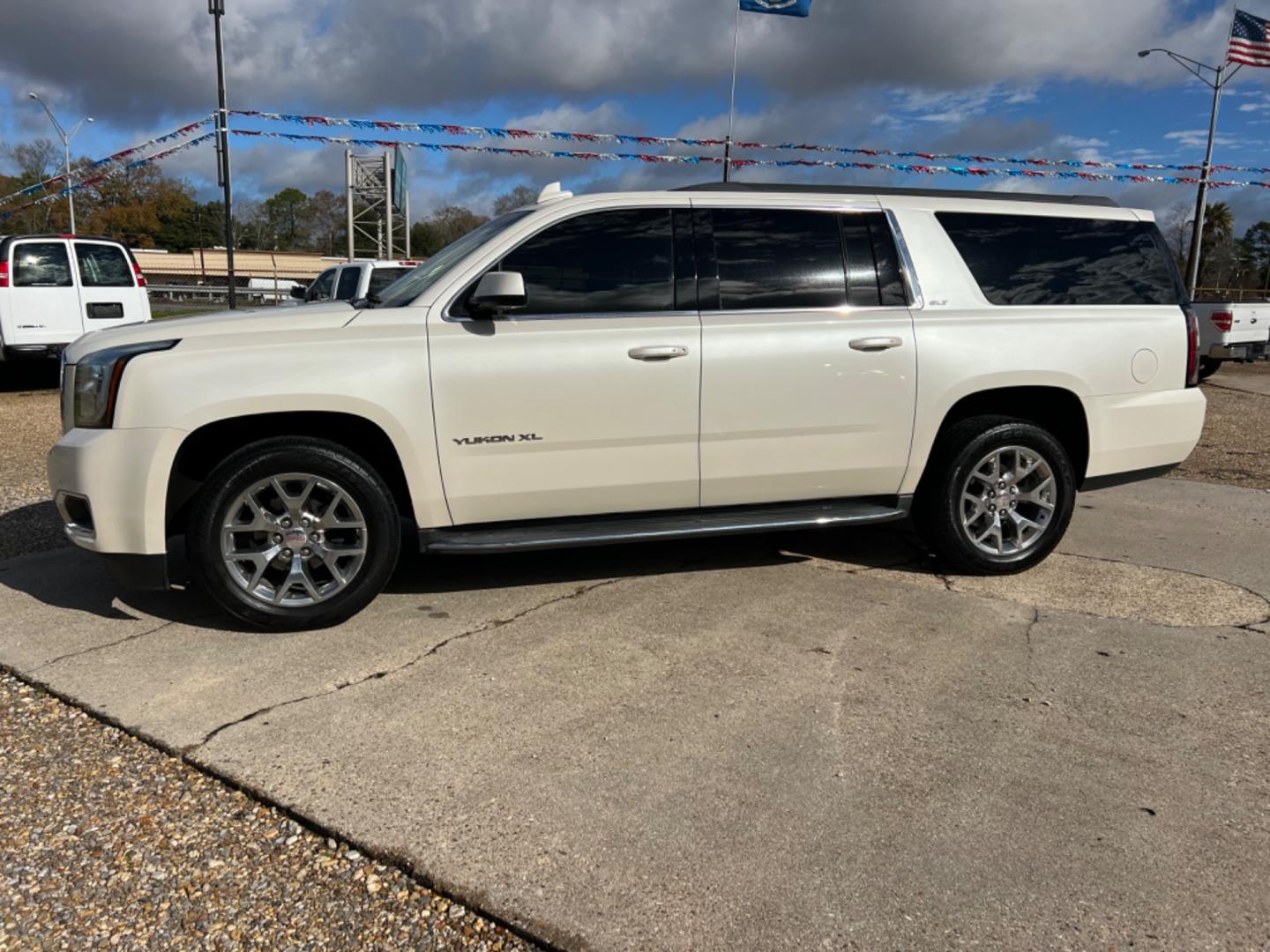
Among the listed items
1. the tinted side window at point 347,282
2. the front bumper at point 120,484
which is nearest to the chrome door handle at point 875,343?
the front bumper at point 120,484

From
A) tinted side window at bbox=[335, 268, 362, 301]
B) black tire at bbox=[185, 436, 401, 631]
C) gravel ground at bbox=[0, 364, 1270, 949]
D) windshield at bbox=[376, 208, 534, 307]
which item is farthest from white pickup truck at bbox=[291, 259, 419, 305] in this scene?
gravel ground at bbox=[0, 364, 1270, 949]

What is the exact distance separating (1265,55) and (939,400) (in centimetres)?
2466

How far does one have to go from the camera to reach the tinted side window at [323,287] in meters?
14.3

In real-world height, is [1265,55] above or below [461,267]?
above

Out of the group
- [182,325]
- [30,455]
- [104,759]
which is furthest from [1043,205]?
[30,455]

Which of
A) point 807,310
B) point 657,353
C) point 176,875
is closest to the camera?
point 176,875

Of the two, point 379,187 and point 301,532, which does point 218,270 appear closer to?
point 379,187

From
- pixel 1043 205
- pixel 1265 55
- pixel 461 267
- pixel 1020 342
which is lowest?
pixel 1020 342

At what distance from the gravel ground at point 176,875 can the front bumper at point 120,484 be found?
1.03 metres

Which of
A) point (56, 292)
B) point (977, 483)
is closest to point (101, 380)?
point (977, 483)

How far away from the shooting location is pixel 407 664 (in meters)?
3.70

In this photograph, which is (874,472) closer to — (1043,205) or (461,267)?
(1043,205)

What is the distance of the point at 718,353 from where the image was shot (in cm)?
421

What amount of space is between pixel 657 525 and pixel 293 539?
1.60 m
